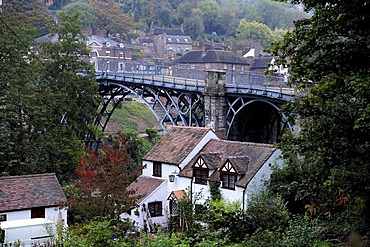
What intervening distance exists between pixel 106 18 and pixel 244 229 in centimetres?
8377

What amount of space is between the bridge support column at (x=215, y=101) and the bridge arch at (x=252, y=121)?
342 mm

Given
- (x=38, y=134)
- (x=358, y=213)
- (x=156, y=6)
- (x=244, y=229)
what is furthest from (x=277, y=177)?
(x=156, y=6)

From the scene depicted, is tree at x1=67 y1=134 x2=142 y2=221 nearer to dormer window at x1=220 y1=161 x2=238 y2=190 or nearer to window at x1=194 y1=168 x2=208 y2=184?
dormer window at x1=220 y1=161 x2=238 y2=190

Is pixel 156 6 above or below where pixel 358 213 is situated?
above

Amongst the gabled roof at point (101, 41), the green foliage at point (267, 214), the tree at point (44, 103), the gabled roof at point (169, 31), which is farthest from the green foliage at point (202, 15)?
the green foliage at point (267, 214)

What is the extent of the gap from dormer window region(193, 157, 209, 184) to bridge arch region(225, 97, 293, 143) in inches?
197

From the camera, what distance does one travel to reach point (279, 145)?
13766mm

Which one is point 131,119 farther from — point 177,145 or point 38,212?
point 38,212

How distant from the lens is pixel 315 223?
666 inches

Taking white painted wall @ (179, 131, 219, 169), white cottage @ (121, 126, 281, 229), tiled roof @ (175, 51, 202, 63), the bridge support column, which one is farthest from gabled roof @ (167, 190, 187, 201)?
tiled roof @ (175, 51, 202, 63)

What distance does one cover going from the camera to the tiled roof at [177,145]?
27266 millimetres

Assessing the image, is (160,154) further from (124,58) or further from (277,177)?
(124,58)

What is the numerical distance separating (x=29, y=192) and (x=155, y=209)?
6526 millimetres

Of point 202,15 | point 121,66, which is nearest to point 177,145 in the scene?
point 121,66
